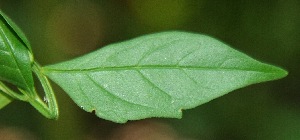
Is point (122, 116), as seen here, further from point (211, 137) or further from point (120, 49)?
point (211, 137)

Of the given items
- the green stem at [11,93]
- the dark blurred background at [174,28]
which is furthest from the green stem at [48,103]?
the dark blurred background at [174,28]

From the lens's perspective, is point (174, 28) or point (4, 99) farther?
point (174, 28)

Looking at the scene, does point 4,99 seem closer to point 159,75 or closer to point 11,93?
point 11,93

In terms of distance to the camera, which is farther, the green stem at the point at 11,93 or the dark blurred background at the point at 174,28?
the dark blurred background at the point at 174,28

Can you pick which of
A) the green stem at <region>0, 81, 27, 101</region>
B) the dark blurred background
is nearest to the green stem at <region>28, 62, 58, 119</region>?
the green stem at <region>0, 81, 27, 101</region>

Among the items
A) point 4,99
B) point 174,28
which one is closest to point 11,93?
point 4,99

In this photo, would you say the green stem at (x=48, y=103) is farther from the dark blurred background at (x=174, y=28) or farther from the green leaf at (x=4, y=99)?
the dark blurred background at (x=174, y=28)

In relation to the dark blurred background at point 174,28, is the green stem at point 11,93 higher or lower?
lower
